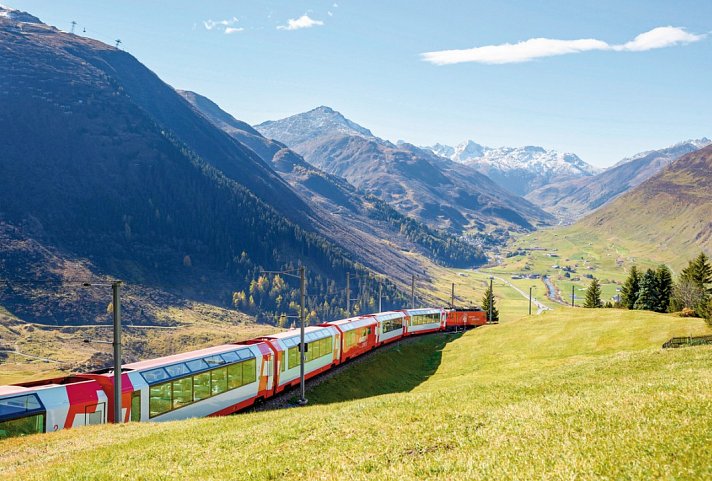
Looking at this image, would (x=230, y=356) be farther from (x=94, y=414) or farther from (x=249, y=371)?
(x=94, y=414)

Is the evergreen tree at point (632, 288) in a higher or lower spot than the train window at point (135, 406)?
lower

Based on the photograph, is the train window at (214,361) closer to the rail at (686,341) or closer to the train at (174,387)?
the train at (174,387)

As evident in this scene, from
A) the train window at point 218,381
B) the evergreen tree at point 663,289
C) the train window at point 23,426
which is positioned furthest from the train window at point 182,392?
the evergreen tree at point 663,289

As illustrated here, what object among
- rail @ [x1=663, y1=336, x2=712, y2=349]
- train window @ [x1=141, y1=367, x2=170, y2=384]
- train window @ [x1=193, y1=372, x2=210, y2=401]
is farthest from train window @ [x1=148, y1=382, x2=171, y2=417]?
rail @ [x1=663, y1=336, x2=712, y2=349]

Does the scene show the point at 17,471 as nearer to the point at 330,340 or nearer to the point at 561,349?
the point at 330,340

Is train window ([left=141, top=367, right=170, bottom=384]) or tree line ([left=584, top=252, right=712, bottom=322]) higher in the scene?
train window ([left=141, top=367, right=170, bottom=384])

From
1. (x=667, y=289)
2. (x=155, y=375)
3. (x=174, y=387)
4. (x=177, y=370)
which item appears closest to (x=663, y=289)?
(x=667, y=289)

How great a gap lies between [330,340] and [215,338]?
108610 mm

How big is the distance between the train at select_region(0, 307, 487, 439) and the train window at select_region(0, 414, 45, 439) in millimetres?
38

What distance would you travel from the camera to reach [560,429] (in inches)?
602

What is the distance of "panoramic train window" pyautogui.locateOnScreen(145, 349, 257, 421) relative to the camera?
33.3 meters

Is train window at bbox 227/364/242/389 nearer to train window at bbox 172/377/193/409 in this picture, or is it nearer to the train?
the train

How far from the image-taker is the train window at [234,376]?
3891cm

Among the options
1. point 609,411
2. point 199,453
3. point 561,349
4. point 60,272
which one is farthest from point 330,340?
point 60,272
